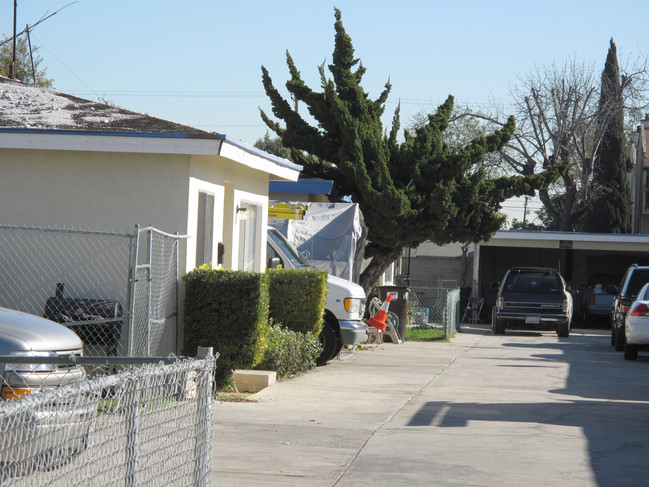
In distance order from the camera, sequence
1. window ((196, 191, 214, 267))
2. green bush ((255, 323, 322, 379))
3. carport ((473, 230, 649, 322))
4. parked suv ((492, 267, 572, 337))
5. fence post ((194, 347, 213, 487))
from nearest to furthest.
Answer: fence post ((194, 347, 213, 487)), window ((196, 191, 214, 267)), green bush ((255, 323, 322, 379)), parked suv ((492, 267, 572, 337)), carport ((473, 230, 649, 322))

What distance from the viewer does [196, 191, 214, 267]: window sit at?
1255 centimetres

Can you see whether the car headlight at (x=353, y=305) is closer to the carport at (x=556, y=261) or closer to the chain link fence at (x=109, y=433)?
the chain link fence at (x=109, y=433)

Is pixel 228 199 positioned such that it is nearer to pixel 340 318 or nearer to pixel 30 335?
pixel 340 318

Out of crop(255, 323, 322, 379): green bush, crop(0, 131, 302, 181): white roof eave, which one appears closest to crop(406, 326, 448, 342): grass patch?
crop(255, 323, 322, 379): green bush

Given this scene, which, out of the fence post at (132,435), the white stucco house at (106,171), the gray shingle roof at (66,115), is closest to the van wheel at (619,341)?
the white stucco house at (106,171)

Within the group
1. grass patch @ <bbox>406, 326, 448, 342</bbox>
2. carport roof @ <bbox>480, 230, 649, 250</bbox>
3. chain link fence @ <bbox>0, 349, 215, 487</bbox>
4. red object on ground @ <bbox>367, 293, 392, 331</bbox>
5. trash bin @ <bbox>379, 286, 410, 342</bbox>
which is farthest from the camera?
carport roof @ <bbox>480, 230, 649, 250</bbox>

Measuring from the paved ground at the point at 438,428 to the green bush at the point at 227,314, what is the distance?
63 cm

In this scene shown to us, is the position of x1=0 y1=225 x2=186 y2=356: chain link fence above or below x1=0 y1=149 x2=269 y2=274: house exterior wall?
below

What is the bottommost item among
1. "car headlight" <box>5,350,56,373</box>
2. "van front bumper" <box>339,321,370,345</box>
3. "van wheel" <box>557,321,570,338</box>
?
"van wheel" <box>557,321,570,338</box>

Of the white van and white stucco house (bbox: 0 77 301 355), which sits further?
the white van

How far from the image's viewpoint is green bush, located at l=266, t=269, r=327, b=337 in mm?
13672

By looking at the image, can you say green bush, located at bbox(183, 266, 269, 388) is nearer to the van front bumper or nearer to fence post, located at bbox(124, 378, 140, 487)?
the van front bumper

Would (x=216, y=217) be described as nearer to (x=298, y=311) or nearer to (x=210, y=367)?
(x=298, y=311)

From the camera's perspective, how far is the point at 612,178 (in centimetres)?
4450
